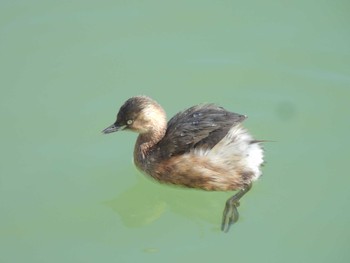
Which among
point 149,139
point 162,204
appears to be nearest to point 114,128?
point 149,139

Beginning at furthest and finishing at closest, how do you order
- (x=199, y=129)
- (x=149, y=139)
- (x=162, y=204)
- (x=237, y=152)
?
(x=149, y=139)
(x=162, y=204)
(x=237, y=152)
(x=199, y=129)

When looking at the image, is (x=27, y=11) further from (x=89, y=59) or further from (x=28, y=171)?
(x=28, y=171)

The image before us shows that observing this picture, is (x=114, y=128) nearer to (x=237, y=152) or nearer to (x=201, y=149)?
(x=201, y=149)

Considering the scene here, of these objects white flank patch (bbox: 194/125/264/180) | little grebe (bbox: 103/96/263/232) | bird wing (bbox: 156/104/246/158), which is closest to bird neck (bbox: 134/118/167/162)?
little grebe (bbox: 103/96/263/232)

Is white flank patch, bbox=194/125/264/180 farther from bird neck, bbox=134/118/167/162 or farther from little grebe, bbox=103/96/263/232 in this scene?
bird neck, bbox=134/118/167/162

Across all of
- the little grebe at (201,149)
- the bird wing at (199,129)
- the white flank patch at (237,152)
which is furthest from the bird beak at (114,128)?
the white flank patch at (237,152)

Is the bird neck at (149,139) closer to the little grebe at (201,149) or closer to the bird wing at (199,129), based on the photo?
the little grebe at (201,149)

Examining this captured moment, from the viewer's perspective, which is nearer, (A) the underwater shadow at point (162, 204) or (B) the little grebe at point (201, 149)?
(B) the little grebe at point (201, 149)

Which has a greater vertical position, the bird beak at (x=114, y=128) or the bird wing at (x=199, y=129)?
the bird wing at (x=199, y=129)
